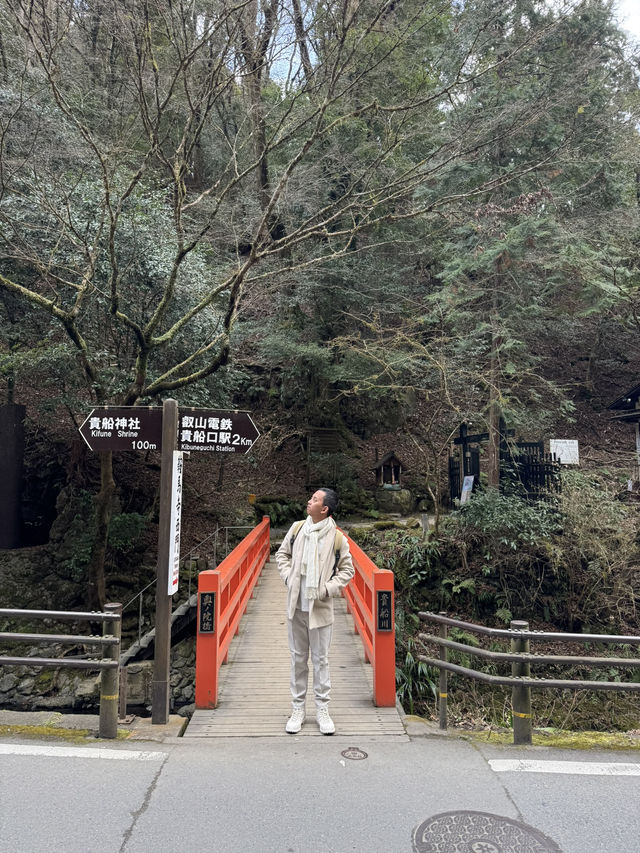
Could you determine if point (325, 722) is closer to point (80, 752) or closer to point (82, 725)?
point (80, 752)

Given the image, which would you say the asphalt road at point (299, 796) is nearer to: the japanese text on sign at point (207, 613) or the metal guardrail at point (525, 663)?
the metal guardrail at point (525, 663)

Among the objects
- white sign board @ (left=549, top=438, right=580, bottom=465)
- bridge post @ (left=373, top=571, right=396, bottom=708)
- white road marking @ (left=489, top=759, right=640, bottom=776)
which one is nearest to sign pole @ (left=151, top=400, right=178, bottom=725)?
bridge post @ (left=373, top=571, right=396, bottom=708)

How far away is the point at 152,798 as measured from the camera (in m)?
3.32

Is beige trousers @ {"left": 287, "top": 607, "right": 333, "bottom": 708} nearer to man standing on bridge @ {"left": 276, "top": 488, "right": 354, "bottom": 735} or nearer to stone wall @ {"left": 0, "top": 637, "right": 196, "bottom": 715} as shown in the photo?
man standing on bridge @ {"left": 276, "top": 488, "right": 354, "bottom": 735}

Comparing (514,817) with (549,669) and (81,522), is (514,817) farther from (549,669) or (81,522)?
(81,522)

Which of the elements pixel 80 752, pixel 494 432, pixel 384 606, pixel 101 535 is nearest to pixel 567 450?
pixel 494 432

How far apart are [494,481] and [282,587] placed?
5.63m

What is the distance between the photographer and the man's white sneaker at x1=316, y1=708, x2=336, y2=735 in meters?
4.37

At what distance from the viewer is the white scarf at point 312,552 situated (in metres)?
4.32

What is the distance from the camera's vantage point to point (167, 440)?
4902 millimetres

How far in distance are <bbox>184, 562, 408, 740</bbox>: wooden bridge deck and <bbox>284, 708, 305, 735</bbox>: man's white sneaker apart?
0.19 ft

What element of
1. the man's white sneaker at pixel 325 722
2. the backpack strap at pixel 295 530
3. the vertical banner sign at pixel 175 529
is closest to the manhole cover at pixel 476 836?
the man's white sneaker at pixel 325 722

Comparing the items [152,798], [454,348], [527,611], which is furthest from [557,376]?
[152,798]

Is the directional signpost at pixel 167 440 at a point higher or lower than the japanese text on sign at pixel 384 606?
higher
